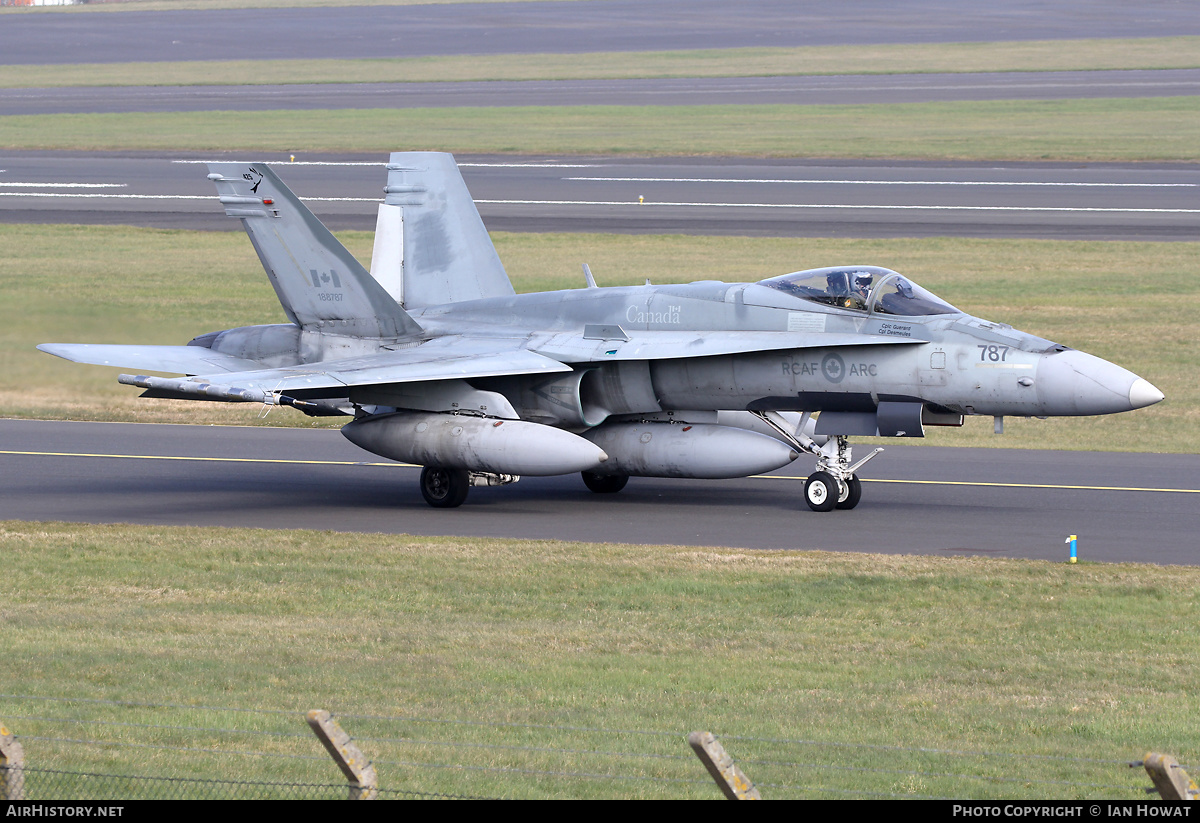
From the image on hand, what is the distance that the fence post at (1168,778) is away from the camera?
18.6ft

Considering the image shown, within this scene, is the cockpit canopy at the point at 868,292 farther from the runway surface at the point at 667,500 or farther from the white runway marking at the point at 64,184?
the white runway marking at the point at 64,184

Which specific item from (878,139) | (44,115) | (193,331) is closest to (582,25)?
(44,115)

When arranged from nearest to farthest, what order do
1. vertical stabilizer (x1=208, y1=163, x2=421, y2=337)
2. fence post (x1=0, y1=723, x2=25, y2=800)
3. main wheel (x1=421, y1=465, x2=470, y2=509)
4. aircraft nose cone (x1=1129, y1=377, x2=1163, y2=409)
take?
fence post (x1=0, y1=723, x2=25, y2=800) → aircraft nose cone (x1=1129, y1=377, x2=1163, y2=409) → main wheel (x1=421, y1=465, x2=470, y2=509) → vertical stabilizer (x1=208, y1=163, x2=421, y2=337)

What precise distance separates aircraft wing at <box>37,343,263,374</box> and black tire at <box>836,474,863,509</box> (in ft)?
26.1

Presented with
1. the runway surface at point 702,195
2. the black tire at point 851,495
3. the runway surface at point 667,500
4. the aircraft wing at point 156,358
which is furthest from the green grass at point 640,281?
the black tire at point 851,495

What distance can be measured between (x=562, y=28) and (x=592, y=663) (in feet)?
344

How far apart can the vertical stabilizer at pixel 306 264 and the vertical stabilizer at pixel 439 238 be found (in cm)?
152

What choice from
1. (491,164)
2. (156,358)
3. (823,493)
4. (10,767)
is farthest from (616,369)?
(491,164)

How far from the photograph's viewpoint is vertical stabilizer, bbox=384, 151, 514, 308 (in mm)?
22406

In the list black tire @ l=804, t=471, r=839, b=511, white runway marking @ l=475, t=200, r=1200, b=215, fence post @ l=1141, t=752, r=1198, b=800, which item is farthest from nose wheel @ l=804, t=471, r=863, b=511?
white runway marking @ l=475, t=200, r=1200, b=215

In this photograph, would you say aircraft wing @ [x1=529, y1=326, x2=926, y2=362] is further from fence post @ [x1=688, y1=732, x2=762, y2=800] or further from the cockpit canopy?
fence post @ [x1=688, y1=732, x2=762, y2=800]

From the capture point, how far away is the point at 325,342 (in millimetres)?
21188

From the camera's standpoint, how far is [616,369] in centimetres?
1970

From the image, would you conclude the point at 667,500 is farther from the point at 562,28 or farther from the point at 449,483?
the point at 562,28
